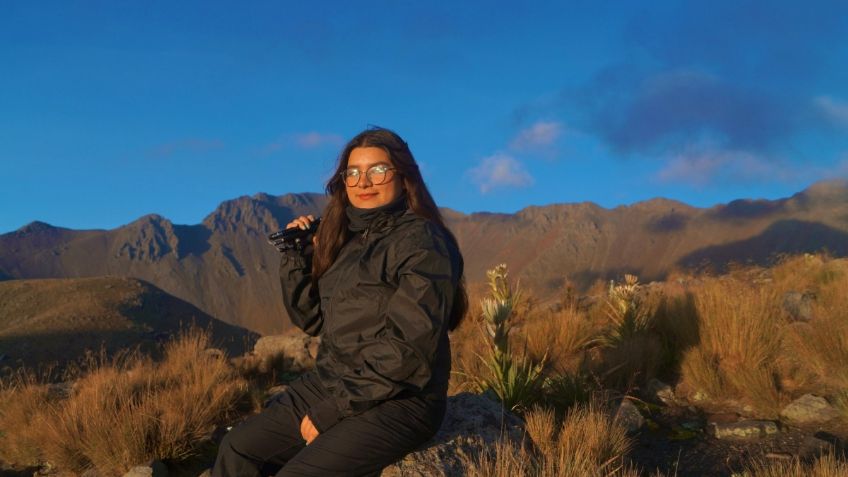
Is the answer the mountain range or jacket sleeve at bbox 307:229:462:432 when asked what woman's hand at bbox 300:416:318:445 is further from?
the mountain range

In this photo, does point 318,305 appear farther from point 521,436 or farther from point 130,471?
point 130,471

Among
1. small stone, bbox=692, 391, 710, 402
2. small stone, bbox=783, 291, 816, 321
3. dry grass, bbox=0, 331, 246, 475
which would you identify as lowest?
small stone, bbox=692, 391, 710, 402

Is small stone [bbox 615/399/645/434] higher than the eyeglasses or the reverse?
the reverse

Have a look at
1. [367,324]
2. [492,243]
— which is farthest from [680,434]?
[492,243]

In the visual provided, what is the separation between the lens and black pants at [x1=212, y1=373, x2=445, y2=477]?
99.7 inches

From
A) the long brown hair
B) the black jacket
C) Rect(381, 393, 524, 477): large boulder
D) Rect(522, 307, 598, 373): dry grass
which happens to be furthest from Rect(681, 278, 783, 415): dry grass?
the black jacket

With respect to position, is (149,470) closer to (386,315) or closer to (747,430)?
(386,315)

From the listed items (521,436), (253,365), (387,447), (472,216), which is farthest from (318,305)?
(472,216)

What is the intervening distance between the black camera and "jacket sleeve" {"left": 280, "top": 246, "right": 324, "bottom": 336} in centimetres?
4

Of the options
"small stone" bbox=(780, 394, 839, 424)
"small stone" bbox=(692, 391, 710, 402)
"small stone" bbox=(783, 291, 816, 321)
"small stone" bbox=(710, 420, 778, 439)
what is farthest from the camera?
"small stone" bbox=(783, 291, 816, 321)

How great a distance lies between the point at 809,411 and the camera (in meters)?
4.94

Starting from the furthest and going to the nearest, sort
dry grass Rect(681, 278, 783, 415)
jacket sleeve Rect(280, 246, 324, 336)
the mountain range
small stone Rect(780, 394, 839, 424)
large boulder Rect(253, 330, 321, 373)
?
the mountain range, large boulder Rect(253, 330, 321, 373), dry grass Rect(681, 278, 783, 415), small stone Rect(780, 394, 839, 424), jacket sleeve Rect(280, 246, 324, 336)

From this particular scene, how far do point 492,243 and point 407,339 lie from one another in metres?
100

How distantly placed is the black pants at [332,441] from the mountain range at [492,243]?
160 feet
